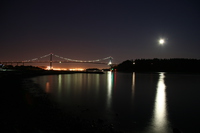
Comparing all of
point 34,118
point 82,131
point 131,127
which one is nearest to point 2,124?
point 34,118

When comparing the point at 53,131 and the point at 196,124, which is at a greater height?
the point at 53,131

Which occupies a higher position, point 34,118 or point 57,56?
point 57,56

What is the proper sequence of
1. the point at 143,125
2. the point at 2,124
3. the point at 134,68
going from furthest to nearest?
1. the point at 134,68
2. the point at 143,125
3. the point at 2,124

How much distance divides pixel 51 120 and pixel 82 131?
1.21 metres

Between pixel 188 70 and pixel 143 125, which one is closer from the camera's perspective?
pixel 143 125

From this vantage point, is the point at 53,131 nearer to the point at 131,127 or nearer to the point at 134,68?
the point at 131,127

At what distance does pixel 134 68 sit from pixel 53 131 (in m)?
96.4

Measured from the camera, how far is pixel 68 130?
12.5ft

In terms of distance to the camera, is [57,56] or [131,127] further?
[57,56]

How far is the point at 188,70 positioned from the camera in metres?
84.8

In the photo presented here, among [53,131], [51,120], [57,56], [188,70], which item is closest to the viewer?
[53,131]

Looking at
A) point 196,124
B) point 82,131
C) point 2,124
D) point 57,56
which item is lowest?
point 196,124

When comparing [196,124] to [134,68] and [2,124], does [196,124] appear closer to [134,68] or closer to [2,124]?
[2,124]

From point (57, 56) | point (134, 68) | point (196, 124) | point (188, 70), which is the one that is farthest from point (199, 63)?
point (196, 124)
